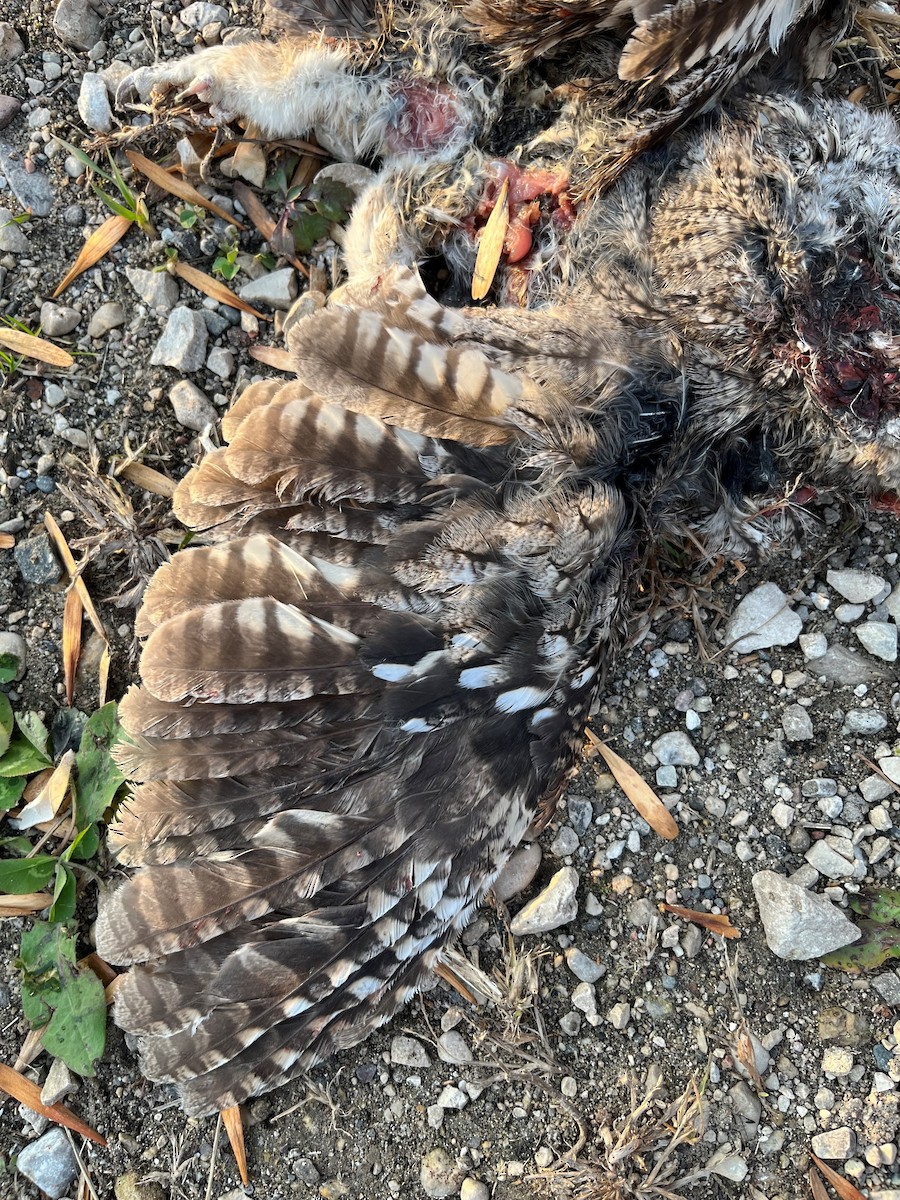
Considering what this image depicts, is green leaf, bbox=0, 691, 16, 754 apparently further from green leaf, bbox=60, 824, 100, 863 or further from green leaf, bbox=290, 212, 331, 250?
green leaf, bbox=290, 212, 331, 250

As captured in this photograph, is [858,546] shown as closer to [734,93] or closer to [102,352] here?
[734,93]

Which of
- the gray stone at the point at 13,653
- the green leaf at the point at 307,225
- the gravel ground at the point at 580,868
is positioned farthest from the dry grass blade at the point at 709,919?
the green leaf at the point at 307,225

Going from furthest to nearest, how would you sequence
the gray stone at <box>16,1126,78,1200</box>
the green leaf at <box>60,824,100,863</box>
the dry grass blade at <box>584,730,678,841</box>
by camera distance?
the dry grass blade at <box>584,730,678,841</box>
the green leaf at <box>60,824,100,863</box>
the gray stone at <box>16,1126,78,1200</box>

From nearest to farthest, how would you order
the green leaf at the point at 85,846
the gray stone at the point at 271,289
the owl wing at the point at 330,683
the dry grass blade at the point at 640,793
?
the owl wing at the point at 330,683 → the green leaf at the point at 85,846 → the dry grass blade at the point at 640,793 → the gray stone at the point at 271,289

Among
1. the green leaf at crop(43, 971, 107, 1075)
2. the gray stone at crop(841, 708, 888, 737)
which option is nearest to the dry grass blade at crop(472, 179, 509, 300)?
the gray stone at crop(841, 708, 888, 737)

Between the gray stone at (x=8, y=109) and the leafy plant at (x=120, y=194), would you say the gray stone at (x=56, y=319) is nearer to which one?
the leafy plant at (x=120, y=194)
